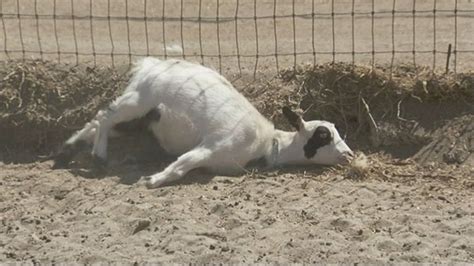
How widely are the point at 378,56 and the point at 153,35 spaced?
2.68m

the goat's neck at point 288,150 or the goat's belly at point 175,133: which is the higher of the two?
the goat's belly at point 175,133

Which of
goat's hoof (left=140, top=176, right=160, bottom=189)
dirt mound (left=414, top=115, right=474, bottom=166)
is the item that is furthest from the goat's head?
goat's hoof (left=140, top=176, right=160, bottom=189)

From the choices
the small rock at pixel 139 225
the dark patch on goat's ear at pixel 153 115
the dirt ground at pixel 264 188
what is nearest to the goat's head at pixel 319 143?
the dirt ground at pixel 264 188

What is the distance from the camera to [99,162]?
915 cm

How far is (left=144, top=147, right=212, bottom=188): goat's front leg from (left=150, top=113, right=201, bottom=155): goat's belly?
0.27m

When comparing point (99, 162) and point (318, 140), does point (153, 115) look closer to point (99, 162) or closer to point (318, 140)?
point (99, 162)

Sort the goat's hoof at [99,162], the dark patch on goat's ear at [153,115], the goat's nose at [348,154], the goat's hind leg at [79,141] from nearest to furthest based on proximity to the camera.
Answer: the goat's nose at [348,154] → the goat's hoof at [99,162] → the dark patch on goat's ear at [153,115] → the goat's hind leg at [79,141]

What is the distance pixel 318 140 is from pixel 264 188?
998mm

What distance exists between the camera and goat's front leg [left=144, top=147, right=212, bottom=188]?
334 inches

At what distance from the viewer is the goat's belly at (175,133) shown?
903cm

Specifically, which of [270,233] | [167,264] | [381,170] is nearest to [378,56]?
[381,170]

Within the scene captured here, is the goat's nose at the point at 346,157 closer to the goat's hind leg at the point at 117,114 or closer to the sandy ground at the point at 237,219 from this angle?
the sandy ground at the point at 237,219

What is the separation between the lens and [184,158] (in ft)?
28.4

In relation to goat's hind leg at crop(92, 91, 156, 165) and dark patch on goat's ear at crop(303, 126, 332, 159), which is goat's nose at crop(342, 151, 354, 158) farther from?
goat's hind leg at crop(92, 91, 156, 165)
